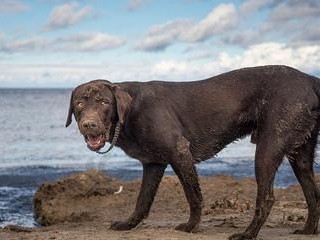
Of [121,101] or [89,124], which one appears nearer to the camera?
[89,124]

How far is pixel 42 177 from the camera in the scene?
2014cm

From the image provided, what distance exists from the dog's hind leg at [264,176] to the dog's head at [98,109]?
5.56 feet

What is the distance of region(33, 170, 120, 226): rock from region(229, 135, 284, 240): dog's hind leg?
14.9 feet

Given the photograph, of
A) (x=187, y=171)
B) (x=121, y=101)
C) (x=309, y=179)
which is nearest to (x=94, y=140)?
(x=121, y=101)

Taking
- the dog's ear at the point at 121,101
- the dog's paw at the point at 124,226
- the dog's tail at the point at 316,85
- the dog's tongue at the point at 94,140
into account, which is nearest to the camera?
the dog's tongue at the point at 94,140

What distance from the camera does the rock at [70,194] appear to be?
12.7m

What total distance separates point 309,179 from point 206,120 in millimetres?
1585

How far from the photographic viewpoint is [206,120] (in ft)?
29.0

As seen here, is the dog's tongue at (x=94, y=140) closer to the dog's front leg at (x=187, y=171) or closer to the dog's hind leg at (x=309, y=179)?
the dog's front leg at (x=187, y=171)

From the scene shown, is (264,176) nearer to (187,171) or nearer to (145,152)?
(187,171)

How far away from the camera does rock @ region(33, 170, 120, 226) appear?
12719 millimetres

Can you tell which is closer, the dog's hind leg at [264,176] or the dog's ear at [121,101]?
the dog's ear at [121,101]

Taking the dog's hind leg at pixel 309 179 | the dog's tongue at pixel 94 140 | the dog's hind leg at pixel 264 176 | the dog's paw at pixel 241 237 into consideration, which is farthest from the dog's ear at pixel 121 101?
the dog's hind leg at pixel 309 179

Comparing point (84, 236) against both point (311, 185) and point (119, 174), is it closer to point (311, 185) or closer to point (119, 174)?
point (311, 185)
